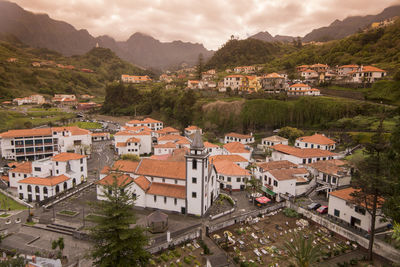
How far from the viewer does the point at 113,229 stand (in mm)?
15164

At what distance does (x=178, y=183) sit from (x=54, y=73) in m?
137

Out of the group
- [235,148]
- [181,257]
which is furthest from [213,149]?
[181,257]

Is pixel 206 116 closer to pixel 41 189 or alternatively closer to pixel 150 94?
pixel 150 94

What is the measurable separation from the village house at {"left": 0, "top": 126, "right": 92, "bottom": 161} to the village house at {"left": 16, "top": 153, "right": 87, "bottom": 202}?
13.7 meters

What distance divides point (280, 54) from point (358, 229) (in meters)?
115

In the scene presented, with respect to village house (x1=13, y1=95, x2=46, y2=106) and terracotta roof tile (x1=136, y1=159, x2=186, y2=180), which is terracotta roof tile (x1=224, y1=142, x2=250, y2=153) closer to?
terracotta roof tile (x1=136, y1=159, x2=186, y2=180)

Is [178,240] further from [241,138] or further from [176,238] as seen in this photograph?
[241,138]

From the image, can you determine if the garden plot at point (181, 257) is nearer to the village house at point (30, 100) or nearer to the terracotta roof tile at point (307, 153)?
the terracotta roof tile at point (307, 153)

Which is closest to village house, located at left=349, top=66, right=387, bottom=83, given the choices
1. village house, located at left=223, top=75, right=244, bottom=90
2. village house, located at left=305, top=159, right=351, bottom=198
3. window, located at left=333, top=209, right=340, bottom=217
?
village house, located at left=223, top=75, right=244, bottom=90

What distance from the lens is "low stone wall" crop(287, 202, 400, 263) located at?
18.7 m

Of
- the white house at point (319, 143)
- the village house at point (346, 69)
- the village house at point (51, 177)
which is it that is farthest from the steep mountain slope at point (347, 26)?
the village house at point (51, 177)

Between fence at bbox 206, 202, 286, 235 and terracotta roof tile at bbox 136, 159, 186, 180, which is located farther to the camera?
terracotta roof tile at bbox 136, 159, 186, 180

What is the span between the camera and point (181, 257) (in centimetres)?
1970

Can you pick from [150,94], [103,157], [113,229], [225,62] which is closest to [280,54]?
[225,62]
